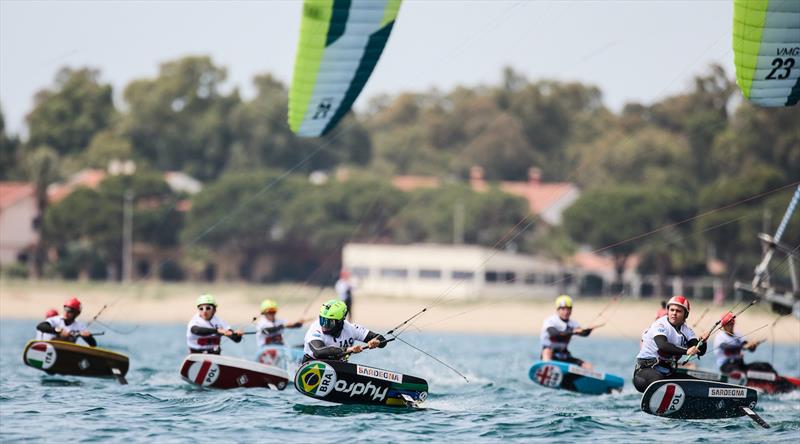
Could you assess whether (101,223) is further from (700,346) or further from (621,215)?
(700,346)

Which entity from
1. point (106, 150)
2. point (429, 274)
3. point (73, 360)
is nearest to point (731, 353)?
point (73, 360)

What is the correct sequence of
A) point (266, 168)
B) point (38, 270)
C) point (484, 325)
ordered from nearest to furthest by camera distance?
1. point (484, 325)
2. point (38, 270)
3. point (266, 168)

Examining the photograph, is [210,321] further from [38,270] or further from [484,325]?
[38,270]

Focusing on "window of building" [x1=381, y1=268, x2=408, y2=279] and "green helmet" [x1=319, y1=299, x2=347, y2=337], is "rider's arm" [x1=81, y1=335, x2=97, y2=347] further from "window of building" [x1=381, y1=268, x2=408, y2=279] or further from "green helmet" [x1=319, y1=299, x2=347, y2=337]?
"window of building" [x1=381, y1=268, x2=408, y2=279]

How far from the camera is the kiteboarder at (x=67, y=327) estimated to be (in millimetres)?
23062

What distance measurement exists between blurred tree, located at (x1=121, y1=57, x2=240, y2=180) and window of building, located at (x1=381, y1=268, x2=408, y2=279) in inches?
1234

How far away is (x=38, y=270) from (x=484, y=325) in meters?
30.7

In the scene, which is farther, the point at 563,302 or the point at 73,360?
the point at 563,302

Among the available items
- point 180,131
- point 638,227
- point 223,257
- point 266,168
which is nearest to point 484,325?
point 638,227

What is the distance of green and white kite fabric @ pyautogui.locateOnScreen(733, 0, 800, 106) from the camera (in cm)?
2005

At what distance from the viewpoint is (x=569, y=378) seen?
23547 millimetres

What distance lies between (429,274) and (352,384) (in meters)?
54.2

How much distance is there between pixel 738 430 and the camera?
18.1 meters

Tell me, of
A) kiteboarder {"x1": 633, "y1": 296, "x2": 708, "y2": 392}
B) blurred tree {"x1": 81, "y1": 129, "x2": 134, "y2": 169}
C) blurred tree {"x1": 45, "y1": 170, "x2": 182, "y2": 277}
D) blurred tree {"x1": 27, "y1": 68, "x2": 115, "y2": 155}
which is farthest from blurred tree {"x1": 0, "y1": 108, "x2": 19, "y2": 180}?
kiteboarder {"x1": 633, "y1": 296, "x2": 708, "y2": 392}
